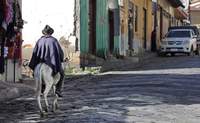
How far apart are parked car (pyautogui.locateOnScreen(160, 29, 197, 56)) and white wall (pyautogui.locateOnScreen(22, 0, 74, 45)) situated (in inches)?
610

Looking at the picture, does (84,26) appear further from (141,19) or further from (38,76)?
(141,19)

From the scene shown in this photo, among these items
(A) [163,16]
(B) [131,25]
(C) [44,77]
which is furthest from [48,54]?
(A) [163,16]

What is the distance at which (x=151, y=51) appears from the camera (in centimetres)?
4253

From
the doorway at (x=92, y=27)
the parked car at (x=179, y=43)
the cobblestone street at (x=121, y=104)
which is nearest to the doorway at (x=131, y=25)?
the parked car at (x=179, y=43)

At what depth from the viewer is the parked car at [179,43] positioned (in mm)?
37312

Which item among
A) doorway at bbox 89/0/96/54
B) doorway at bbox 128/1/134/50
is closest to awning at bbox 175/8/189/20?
doorway at bbox 128/1/134/50

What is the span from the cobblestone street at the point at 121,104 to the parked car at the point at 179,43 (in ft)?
65.8

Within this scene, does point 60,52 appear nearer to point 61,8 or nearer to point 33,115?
point 33,115

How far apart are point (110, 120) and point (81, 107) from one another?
1.83 meters

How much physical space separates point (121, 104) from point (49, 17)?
1183 cm

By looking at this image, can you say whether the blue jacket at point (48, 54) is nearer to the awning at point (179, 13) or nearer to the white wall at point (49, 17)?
the white wall at point (49, 17)

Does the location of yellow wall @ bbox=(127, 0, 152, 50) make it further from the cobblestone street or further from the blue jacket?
the blue jacket

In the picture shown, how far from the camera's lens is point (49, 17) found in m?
23.1

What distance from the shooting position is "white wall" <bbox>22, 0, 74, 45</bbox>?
2302 centimetres
